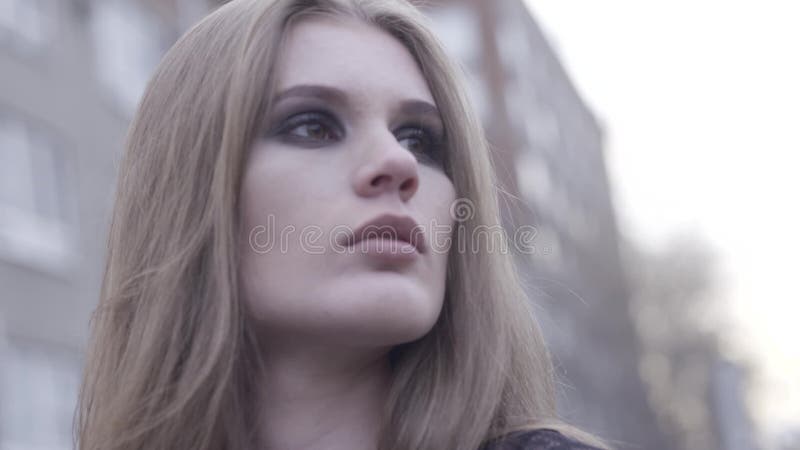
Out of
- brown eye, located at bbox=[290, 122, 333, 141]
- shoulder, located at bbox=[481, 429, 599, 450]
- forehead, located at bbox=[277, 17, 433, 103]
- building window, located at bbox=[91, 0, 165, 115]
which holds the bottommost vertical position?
shoulder, located at bbox=[481, 429, 599, 450]

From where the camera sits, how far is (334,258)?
1899 mm

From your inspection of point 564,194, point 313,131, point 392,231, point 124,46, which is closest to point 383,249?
point 392,231

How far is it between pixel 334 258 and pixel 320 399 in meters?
0.26

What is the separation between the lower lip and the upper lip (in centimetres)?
1

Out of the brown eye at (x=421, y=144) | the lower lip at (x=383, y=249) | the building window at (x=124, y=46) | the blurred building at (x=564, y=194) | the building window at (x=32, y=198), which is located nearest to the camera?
the lower lip at (x=383, y=249)

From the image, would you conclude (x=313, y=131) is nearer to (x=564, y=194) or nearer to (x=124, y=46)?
(x=124, y=46)

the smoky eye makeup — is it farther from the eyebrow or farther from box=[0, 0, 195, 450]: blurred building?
box=[0, 0, 195, 450]: blurred building

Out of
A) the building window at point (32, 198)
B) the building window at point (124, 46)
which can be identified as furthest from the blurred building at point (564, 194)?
the building window at point (32, 198)

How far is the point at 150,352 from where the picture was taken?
204cm

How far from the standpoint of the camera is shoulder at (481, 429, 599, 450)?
5.68 feet

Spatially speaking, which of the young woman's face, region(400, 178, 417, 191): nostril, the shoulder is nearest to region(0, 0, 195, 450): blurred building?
the young woman's face

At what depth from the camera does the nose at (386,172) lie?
193cm

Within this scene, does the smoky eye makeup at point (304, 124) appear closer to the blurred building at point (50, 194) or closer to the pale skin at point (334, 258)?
the pale skin at point (334, 258)

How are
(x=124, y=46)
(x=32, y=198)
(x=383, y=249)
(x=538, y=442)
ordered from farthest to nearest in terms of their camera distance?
1. (x=124, y=46)
2. (x=32, y=198)
3. (x=383, y=249)
4. (x=538, y=442)
